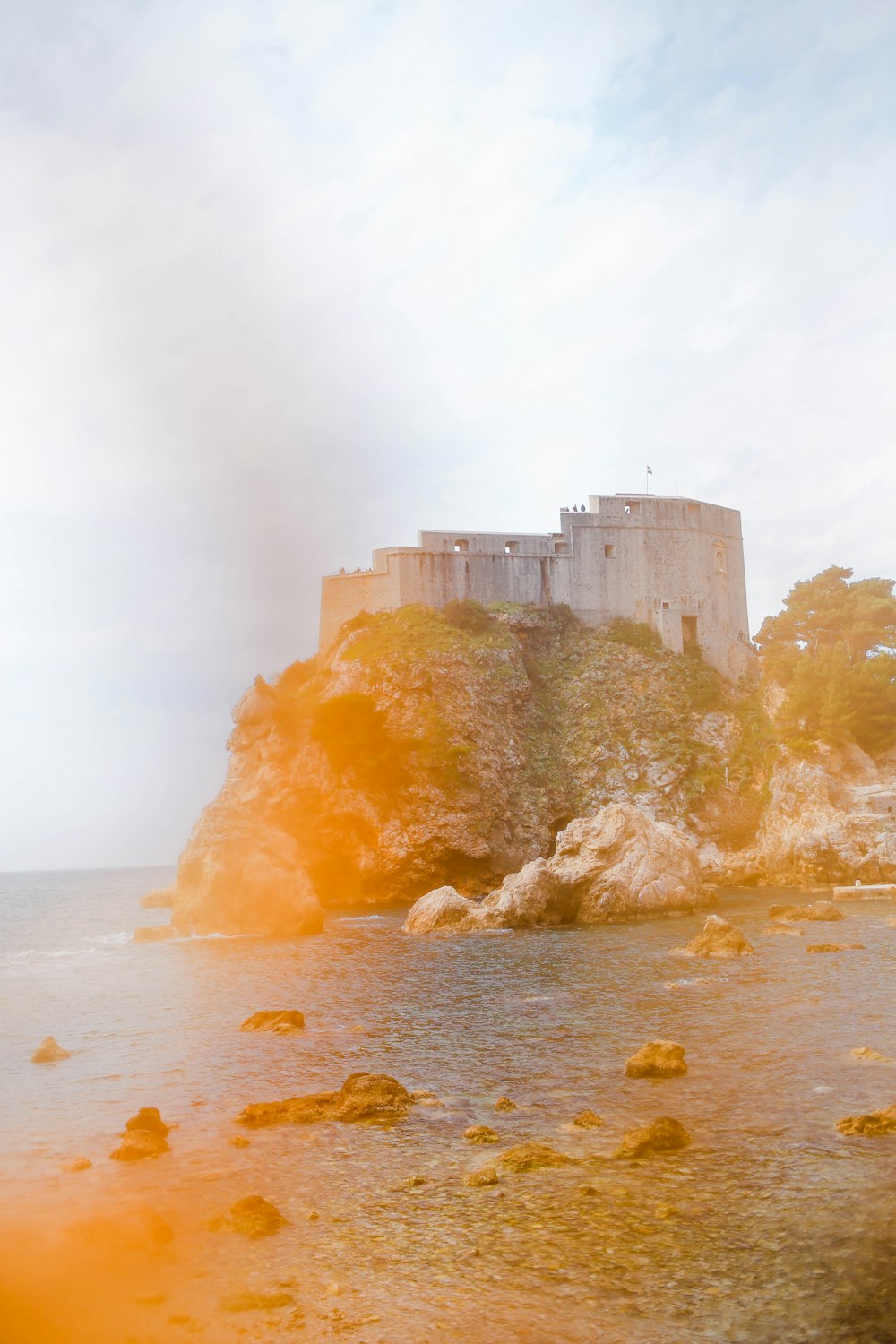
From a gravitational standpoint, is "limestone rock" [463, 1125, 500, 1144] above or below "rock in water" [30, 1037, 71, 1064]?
above

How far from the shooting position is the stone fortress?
6072 centimetres

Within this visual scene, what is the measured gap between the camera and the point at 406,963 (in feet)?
91.3

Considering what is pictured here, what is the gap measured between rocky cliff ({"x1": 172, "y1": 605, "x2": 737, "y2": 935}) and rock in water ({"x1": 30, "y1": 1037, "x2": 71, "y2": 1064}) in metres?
23.5

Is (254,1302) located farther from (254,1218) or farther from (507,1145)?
(507,1145)

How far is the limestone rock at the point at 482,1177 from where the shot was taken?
10672mm

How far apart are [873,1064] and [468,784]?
35734mm

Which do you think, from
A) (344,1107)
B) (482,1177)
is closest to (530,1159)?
(482,1177)

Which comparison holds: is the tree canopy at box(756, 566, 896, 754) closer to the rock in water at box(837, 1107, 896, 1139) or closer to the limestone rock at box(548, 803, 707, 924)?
the limestone rock at box(548, 803, 707, 924)

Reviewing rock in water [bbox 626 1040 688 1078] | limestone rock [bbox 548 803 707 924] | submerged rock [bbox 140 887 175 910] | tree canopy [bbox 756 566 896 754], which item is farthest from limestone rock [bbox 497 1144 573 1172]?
submerged rock [bbox 140 887 175 910]

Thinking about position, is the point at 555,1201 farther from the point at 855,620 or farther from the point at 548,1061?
the point at 855,620

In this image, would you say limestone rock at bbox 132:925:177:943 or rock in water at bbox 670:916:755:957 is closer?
rock in water at bbox 670:916:755:957

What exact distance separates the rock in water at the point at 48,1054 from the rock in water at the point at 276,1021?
3418 mm

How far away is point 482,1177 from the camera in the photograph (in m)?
10.8

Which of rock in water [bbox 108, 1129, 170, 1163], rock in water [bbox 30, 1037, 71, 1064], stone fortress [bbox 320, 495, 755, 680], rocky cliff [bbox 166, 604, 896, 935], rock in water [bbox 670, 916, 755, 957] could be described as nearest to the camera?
rock in water [bbox 108, 1129, 170, 1163]
